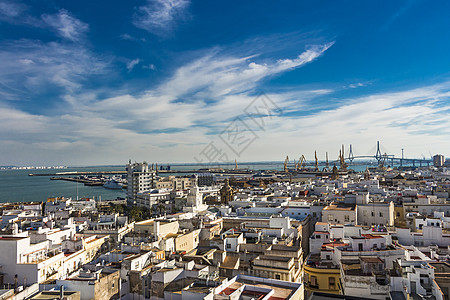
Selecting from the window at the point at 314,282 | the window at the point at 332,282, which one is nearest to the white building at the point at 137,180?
the window at the point at 314,282

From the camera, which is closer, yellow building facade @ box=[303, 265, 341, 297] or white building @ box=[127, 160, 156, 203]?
yellow building facade @ box=[303, 265, 341, 297]

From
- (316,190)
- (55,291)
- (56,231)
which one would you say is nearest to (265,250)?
(55,291)

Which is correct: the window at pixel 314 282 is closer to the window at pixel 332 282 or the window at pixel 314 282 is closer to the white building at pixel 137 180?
the window at pixel 332 282

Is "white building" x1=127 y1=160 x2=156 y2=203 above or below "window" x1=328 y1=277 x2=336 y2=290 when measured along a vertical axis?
above

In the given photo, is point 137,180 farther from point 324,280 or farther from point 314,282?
point 324,280

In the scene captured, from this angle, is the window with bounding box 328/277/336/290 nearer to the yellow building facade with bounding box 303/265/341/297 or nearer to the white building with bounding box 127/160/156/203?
the yellow building facade with bounding box 303/265/341/297

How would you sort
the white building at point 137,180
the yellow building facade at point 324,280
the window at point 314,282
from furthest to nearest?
the white building at point 137,180 < the window at point 314,282 < the yellow building facade at point 324,280

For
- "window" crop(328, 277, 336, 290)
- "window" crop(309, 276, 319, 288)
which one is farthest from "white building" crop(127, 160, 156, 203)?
"window" crop(328, 277, 336, 290)

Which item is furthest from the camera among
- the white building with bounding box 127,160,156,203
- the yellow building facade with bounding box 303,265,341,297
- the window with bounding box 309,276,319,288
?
the white building with bounding box 127,160,156,203

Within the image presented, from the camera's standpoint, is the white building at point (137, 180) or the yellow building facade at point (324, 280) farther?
the white building at point (137, 180)

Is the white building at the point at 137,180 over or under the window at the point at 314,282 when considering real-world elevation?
over

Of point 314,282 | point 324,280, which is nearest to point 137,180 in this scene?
point 314,282
